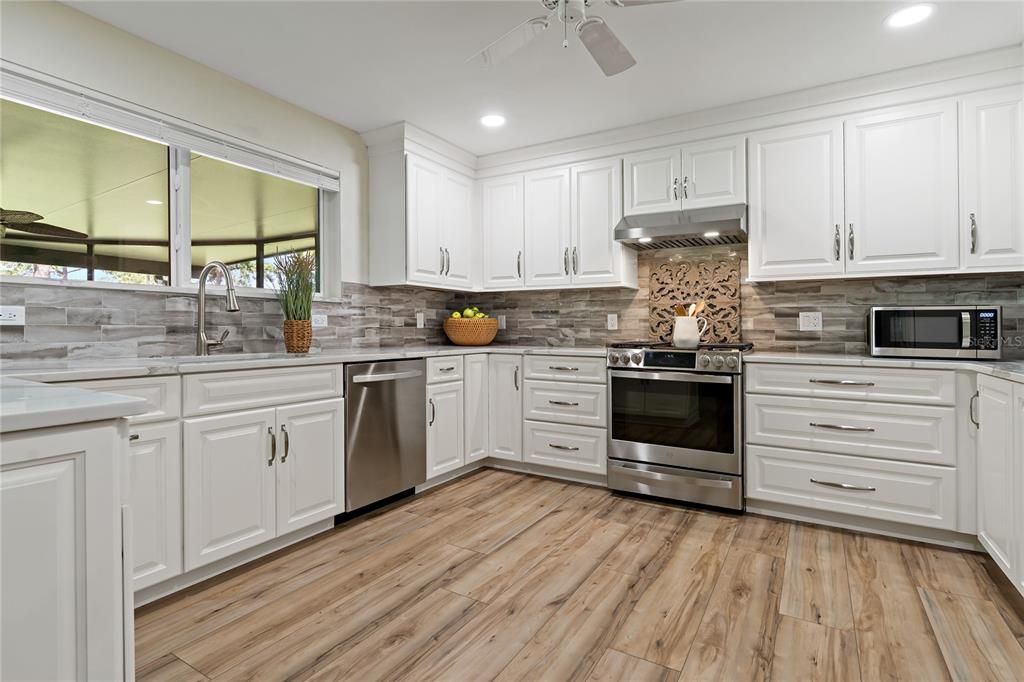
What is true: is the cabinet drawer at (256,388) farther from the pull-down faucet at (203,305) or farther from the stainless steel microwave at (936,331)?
the stainless steel microwave at (936,331)

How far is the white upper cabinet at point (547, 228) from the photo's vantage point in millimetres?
3920

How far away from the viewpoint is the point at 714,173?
3361 mm

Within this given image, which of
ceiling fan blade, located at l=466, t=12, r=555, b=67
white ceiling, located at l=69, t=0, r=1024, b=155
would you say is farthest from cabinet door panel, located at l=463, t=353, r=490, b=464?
ceiling fan blade, located at l=466, t=12, r=555, b=67

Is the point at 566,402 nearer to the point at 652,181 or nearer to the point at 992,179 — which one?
the point at 652,181

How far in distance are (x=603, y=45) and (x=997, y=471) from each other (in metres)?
2.30

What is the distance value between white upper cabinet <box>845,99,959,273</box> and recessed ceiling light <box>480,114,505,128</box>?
202 cm

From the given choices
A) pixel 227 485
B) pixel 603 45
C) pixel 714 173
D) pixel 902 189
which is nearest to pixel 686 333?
pixel 714 173

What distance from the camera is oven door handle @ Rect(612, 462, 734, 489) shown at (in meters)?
3.02

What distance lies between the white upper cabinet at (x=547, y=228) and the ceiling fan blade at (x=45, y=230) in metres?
2.65

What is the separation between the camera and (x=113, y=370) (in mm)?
1841

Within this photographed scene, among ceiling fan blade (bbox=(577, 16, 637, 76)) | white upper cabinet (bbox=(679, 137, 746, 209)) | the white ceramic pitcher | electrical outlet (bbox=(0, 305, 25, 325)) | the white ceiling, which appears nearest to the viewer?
ceiling fan blade (bbox=(577, 16, 637, 76))

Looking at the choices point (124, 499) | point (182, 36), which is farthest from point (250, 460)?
point (182, 36)

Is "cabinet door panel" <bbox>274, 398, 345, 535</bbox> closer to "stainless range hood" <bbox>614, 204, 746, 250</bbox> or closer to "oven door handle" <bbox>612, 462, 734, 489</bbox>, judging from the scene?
"oven door handle" <bbox>612, 462, 734, 489</bbox>

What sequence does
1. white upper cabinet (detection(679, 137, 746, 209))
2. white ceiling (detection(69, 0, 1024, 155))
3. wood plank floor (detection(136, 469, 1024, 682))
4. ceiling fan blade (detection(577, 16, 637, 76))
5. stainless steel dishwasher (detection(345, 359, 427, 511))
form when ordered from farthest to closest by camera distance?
white upper cabinet (detection(679, 137, 746, 209)) < stainless steel dishwasher (detection(345, 359, 427, 511)) < white ceiling (detection(69, 0, 1024, 155)) < ceiling fan blade (detection(577, 16, 637, 76)) < wood plank floor (detection(136, 469, 1024, 682))
